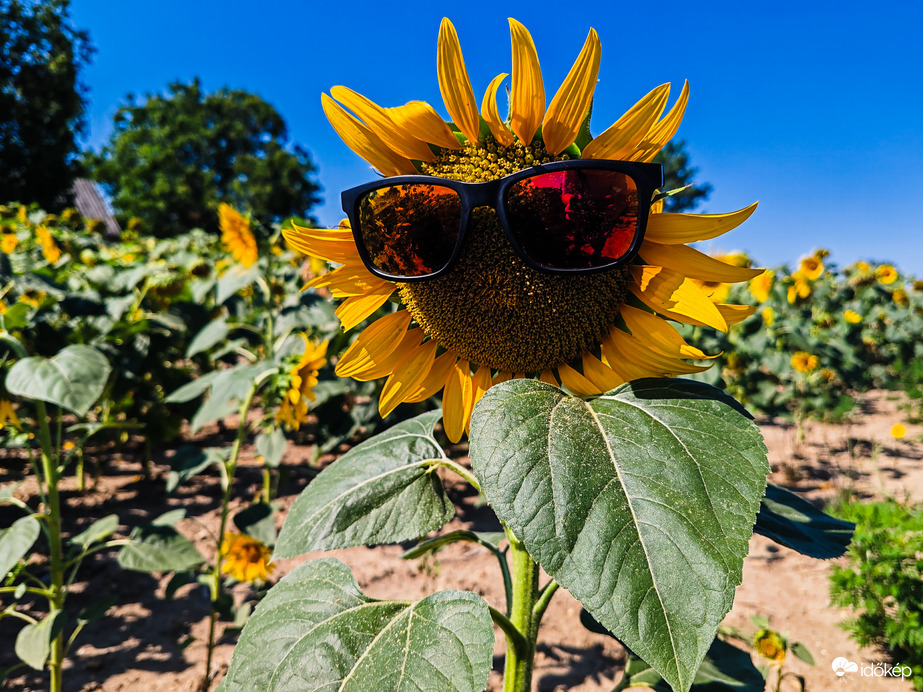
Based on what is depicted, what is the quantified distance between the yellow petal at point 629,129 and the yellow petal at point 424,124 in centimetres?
19

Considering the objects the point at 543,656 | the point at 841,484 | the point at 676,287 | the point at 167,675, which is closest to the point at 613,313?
the point at 676,287

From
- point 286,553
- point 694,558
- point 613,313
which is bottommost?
point 286,553

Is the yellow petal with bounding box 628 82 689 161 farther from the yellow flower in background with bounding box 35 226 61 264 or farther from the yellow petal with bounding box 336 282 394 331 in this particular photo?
the yellow flower in background with bounding box 35 226 61 264

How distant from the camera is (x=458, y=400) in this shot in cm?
83

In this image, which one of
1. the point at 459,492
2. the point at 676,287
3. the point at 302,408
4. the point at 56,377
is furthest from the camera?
the point at 459,492

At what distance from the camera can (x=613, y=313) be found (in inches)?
28.6

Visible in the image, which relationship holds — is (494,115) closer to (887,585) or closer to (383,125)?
(383,125)

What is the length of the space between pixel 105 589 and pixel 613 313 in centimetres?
278

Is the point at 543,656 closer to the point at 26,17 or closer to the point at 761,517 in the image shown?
the point at 761,517

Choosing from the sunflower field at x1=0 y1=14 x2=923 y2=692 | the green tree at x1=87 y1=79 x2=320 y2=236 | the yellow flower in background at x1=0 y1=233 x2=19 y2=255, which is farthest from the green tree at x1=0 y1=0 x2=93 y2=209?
the sunflower field at x1=0 y1=14 x2=923 y2=692

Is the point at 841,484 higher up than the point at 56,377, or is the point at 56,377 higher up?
the point at 56,377

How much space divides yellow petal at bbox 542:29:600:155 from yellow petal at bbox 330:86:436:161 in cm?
18

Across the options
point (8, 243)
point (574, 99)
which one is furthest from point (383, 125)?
point (8, 243)

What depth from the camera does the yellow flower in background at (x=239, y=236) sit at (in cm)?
290
